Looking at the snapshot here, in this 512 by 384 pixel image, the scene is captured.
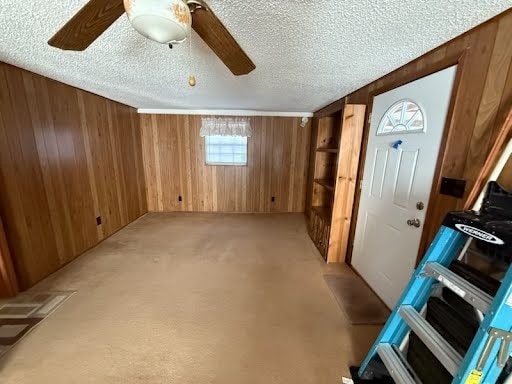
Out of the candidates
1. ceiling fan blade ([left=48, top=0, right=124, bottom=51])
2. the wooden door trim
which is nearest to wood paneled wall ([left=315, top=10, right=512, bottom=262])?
the wooden door trim

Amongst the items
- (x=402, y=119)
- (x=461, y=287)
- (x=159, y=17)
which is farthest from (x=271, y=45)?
(x=461, y=287)

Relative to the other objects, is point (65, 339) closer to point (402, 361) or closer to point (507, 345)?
point (402, 361)

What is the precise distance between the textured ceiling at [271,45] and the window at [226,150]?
1.62 metres

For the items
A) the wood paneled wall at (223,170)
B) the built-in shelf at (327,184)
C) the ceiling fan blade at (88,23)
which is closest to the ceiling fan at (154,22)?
the ceiling fan blade at (88,23)

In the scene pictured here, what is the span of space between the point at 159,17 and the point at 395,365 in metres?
1.85

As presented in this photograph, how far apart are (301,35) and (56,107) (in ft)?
8.71

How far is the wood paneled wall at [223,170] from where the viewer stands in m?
4.07

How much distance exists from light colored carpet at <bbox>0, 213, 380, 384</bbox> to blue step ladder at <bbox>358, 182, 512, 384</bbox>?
0.42m

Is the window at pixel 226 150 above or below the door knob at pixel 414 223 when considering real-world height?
above

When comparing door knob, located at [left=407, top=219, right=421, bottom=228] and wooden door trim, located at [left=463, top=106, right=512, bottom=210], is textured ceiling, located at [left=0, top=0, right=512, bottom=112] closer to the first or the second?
wooden door trim, located at [left=463, top=106, right=512, bottom=210]

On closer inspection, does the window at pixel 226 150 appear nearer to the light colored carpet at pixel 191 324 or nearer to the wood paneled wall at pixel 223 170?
the wood paneled wall at pixel 223 170

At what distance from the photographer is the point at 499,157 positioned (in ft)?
3.22

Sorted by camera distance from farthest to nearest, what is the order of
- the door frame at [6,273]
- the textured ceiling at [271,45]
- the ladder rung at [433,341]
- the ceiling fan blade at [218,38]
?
the door frame at [6,273] < the textured ceiling at [271,45] < the ceiling fan blade at [218,38] < the ladder rung at [433,341]

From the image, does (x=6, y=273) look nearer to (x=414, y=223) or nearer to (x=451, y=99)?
(x=414, y=223)
